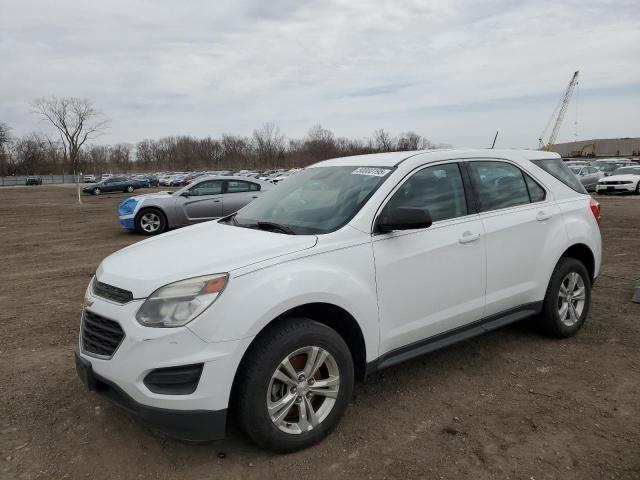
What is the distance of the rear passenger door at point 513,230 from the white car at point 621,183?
23211 millimetres

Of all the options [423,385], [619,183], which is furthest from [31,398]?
[619,183]

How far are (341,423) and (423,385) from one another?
0.85 meters

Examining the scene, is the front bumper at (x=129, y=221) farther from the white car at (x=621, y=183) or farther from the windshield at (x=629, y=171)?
the windshield at (x=629, y=171)

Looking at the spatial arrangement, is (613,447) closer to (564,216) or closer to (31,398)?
(564,216)

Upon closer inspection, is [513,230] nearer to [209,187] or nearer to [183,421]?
[183,421]

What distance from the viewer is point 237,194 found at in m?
12.6

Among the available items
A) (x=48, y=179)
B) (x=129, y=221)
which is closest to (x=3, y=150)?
(x=48, y=179)

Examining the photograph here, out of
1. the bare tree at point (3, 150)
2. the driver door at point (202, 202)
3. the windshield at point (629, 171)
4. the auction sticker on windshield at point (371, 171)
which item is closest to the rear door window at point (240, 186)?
the driver door at point (202, 202)

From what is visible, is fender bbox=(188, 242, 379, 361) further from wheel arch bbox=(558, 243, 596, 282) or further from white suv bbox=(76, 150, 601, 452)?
wheel arch bbox=(558, 243, 596, 282)

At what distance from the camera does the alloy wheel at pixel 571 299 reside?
451 cm

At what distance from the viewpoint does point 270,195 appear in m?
4.22

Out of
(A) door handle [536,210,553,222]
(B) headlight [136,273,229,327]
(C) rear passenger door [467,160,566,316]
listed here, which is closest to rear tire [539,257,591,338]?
(C) rear passenger door [467,160,566,316]

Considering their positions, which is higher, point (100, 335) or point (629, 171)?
point (629, 171)

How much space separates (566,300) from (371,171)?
7.81ft
